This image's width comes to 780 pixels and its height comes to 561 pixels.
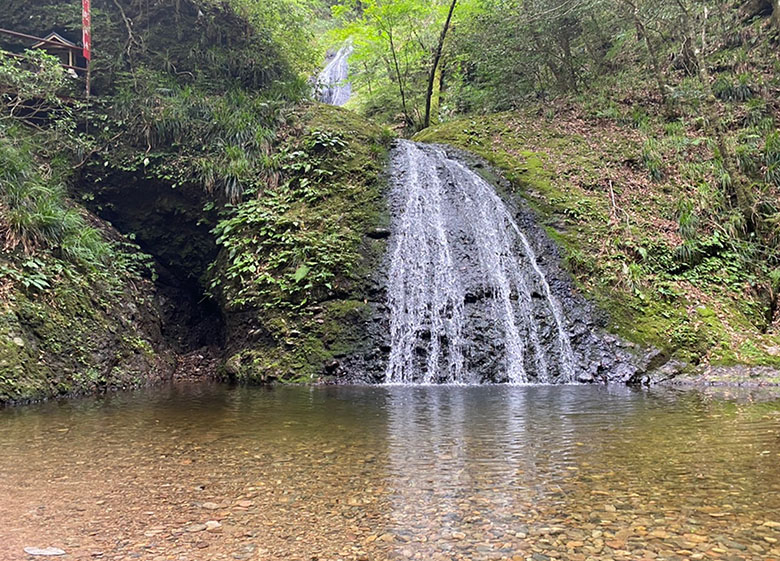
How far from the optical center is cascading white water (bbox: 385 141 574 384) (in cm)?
777

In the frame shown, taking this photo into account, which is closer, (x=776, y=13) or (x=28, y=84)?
(x=28, y=84)

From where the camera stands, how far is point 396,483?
273cm

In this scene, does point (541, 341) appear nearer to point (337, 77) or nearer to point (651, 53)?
point (651, 53)

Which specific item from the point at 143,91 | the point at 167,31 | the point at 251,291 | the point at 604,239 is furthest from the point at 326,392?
the point at 167,31

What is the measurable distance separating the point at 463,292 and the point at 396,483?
20.3ft

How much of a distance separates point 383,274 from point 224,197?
3.53 meters

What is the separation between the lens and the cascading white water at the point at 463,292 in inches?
306

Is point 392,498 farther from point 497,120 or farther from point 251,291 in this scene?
point 497,120

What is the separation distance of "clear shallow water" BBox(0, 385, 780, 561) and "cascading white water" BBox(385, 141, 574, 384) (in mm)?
2941

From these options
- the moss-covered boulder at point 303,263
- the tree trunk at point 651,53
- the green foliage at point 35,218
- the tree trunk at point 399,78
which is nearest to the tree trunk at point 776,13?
the tree trunk at point 651,53

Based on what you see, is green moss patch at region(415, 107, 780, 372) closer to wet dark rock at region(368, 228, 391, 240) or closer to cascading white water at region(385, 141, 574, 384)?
cascading white water at region(385, 141, 574, 384)

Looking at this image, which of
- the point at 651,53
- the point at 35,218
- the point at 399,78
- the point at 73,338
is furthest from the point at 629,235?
the point at 399,78

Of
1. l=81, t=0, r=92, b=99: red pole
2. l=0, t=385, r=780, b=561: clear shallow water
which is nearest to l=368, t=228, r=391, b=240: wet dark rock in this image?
l=0, t=385, r=780, b=561: clear shallow water

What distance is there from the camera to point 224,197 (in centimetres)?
971
